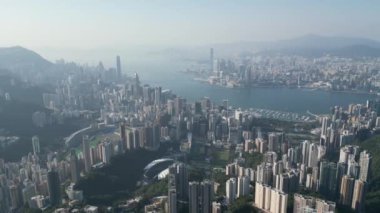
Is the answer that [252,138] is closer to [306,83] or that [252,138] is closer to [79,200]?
[79,200]

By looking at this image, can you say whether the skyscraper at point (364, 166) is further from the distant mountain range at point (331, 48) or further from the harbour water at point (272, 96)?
the distant mountain range at point (331, 48)

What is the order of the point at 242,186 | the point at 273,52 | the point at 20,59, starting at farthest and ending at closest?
the point at 273,52, the point at 20,59, the point at 242,186

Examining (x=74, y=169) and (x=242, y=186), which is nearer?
(x=242, y=186)

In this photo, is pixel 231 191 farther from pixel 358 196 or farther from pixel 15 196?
pixel 15 196

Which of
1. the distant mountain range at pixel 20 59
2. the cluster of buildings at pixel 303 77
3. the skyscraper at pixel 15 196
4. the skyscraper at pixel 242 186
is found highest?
the distant mountain range at pixel 20 59

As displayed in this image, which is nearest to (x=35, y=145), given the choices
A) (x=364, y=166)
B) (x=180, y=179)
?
(x=180, y=179)

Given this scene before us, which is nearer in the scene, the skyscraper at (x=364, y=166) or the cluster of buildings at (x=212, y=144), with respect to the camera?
the cluster of buildings at (x=212, y=144)

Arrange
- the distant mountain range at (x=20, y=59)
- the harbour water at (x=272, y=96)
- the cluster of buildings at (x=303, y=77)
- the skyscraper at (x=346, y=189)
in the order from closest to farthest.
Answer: the skyscraper at (x=346, y=189), the harbour water at (x=272, y=96), the cluster of buildings at (x=303, y=77), the distant mountain range at (x=20, y=59)

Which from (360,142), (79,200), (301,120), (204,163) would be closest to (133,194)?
(79,200)

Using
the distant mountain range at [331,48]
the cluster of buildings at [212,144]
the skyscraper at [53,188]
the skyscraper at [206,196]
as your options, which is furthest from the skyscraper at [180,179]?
the distant mountain range at [331,48]
